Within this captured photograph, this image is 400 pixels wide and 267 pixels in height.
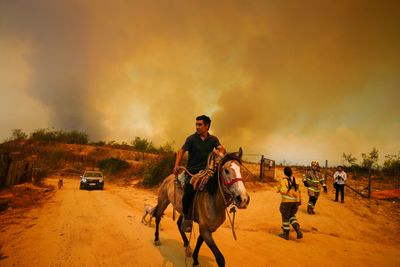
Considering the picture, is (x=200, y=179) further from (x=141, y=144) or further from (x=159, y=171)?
(x=141, y=144)

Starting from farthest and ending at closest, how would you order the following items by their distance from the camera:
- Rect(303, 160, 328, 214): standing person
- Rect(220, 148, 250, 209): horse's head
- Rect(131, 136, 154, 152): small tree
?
Rect(131, 136, 154, 152): small tree → Rect(303, 160, 328, 214): standing person → Rect(220, 148, 250, 209): horse's head

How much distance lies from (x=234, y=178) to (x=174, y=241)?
4.22 m

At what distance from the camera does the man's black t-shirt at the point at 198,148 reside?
5.17 meters

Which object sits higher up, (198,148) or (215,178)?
Result: (198,148)

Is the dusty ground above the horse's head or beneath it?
beneath

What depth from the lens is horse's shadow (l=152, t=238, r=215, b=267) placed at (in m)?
5.26

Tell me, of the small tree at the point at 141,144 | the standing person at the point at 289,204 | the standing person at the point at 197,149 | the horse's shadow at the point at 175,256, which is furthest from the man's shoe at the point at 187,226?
the small tree at the point at 141,144

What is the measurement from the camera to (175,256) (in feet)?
18.7

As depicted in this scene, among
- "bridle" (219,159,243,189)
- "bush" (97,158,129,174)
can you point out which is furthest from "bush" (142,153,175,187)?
"bridle" (219,159,243,189)

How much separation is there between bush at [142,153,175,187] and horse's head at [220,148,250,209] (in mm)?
19209

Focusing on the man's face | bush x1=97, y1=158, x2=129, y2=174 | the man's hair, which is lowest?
bush x1=97, y1=158, x2=129, y2=174

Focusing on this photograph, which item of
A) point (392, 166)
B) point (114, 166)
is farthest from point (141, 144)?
point (392, 166)

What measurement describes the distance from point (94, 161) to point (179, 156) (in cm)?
4852

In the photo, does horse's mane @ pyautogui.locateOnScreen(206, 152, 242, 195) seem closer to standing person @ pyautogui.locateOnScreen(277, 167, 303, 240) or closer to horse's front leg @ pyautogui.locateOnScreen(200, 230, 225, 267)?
horse's front leg @ pyautogui.locateOnScreen(200, 230, 225, 267)
